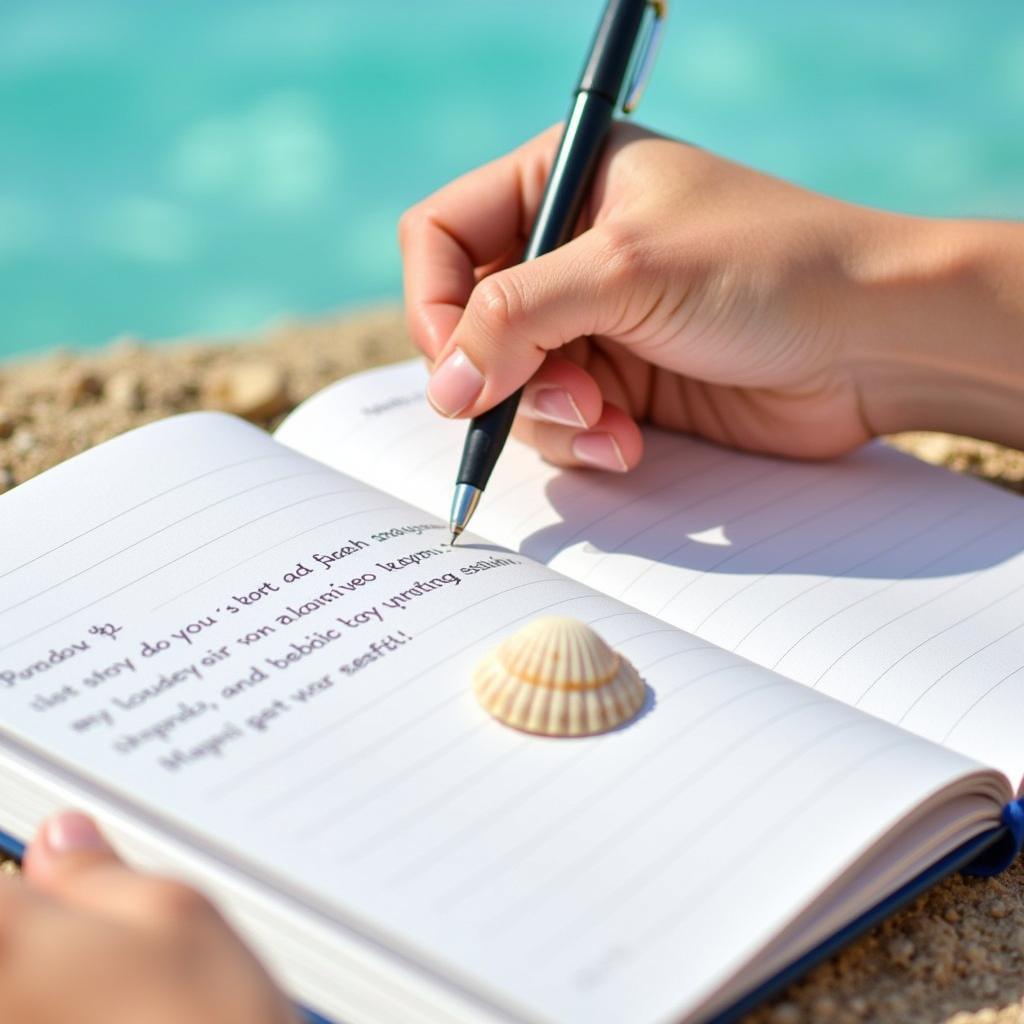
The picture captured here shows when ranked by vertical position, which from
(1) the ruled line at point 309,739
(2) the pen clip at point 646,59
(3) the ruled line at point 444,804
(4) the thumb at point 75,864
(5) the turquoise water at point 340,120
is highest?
(2) the pen clip at point 646,59

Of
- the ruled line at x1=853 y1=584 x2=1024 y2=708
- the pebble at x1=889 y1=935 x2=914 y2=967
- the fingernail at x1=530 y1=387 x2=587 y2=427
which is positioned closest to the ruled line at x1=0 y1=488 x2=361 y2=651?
the fingernail at x1=530 y1=387 x2=587 y2=427

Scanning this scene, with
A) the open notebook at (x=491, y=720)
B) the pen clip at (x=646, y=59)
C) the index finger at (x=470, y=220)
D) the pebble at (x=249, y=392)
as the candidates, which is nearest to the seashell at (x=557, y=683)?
the open notebook at (x=491, y=720)

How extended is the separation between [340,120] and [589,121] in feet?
16.1

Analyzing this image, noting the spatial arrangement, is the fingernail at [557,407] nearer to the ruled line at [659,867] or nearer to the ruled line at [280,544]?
the ruled line at [280,544]

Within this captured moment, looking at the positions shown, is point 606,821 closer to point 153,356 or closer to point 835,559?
point 835,559

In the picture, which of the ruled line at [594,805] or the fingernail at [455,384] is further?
the fingernail at [455,384]

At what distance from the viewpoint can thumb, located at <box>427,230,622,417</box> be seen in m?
1.15

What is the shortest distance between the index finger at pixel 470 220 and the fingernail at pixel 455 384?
0.22 meters

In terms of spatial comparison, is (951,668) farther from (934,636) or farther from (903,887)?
(903,887)

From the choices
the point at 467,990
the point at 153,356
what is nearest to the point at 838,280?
the point at 467,990

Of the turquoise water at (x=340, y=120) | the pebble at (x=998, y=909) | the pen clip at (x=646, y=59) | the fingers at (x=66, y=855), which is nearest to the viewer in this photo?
the fingers at (x=66, y=855)

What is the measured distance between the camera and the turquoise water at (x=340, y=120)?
5.36 meters

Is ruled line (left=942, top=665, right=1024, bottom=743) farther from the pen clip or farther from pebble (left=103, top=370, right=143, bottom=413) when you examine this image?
pebble (left=103, top=370, right=143, bottom=413)

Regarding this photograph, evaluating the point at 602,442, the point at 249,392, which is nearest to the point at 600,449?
the point at 602,442
